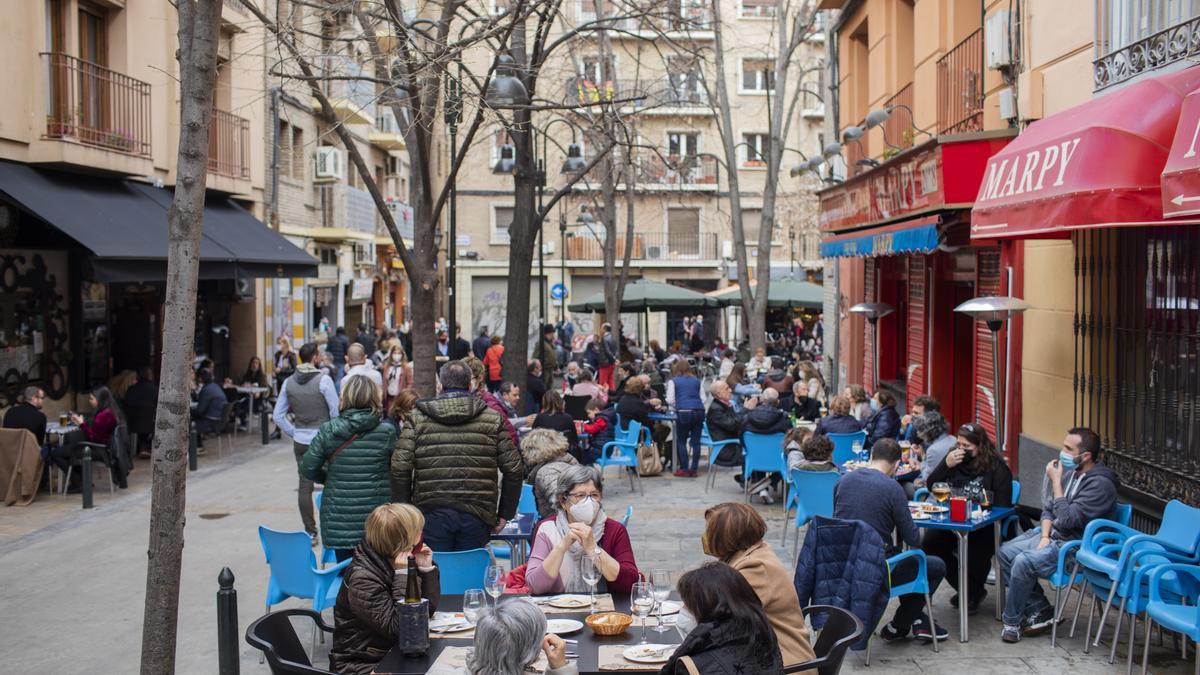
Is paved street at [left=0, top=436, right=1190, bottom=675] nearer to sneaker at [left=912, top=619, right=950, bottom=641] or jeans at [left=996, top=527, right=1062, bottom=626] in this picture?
sneaker at [left=912, top=619, right=950, bottom=641]

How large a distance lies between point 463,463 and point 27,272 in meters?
10.4

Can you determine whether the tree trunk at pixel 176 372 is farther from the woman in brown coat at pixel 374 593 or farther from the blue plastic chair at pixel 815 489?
the blue plastic chair at pixel 815 489

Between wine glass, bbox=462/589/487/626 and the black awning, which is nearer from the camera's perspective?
wine glass, bbox=462/589/487/626

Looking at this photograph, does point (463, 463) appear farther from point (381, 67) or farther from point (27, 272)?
point (27, 272)

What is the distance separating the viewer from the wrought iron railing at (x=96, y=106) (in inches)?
587

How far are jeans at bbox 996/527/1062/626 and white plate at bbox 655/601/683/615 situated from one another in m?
3.13

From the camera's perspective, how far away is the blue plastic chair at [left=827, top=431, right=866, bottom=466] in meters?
12.0

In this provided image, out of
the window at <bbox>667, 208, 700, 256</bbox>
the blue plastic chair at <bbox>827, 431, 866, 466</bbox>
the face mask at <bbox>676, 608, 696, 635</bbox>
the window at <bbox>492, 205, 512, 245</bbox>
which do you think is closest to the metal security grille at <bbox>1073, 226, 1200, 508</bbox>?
the blue plastic chair at <bbox>827, 431, 866, 466</bbox>

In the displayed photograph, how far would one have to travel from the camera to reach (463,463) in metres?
7.40

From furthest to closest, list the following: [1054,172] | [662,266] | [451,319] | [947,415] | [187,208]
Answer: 1. [662,266]
2. [451,319]
3. [947,415]
4. [1054,172]
5. [187,208]

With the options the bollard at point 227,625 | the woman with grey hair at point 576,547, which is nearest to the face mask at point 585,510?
the woman with grey hair at point 576,547

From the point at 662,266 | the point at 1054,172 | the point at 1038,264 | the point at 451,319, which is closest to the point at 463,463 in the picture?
the point at 1054,172

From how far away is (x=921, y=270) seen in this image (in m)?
16.9

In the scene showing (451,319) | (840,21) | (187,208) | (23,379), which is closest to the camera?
(187,208)
